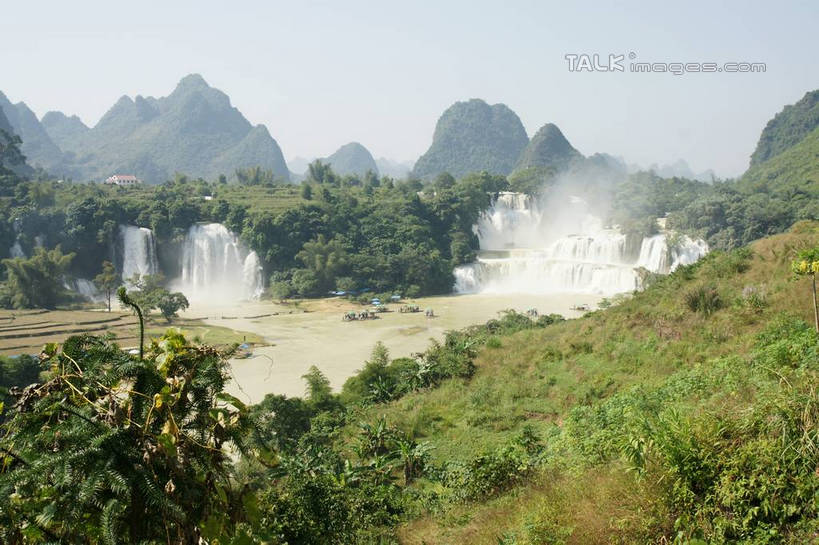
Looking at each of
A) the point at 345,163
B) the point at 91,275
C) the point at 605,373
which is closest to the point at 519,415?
the point at 605,373

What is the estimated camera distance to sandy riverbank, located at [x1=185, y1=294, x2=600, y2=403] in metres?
21.5

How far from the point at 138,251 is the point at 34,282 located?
378 inches

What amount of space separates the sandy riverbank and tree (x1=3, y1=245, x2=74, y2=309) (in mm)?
8389

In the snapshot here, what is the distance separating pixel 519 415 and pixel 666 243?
109ft

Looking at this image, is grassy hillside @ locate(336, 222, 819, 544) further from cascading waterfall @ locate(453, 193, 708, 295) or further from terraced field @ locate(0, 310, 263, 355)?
cascading waterfall @ locate(453, 193, 708, 295)

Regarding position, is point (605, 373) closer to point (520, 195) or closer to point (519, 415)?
point (519, 415)

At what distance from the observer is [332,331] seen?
29578mm

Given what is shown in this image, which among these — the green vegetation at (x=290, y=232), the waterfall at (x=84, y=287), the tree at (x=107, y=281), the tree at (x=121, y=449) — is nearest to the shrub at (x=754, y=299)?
the tree at (x=121, y=449)

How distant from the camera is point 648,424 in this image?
4074 mm

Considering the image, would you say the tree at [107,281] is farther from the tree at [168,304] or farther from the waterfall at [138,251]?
the tree at [168,304]

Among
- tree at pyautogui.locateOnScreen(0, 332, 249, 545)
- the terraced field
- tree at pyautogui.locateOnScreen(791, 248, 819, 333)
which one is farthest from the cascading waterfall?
tree at pyautogui.locateOnScreen(0, 332, 249, 545)

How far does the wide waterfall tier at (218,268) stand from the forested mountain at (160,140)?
92.1 m

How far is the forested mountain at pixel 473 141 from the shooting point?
133 meters

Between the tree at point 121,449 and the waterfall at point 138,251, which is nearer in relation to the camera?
the tree at point 121,449
